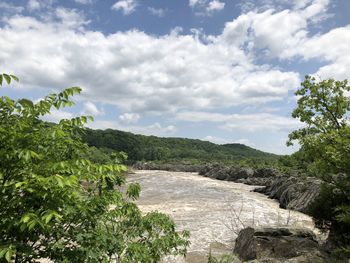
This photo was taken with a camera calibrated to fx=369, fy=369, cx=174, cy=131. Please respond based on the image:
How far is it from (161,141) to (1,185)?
17793 centimetres

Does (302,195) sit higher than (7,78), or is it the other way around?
(7,78)

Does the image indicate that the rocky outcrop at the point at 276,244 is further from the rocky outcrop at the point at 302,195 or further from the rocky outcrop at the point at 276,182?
the rocky outcrop at the point at 302,195

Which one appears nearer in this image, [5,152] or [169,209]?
[5,152]

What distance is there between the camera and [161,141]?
18212cm

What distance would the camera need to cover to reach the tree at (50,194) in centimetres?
409

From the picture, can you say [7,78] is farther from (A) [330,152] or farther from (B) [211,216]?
(B) [211,216]

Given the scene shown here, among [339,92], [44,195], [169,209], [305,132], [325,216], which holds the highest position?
[339,92]

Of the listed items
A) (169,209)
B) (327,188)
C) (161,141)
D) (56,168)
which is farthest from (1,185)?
(161,141)

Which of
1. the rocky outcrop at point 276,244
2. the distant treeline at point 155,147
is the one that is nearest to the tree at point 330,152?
the rocky outcrop at point 276,244

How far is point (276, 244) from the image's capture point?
12852 millimetres

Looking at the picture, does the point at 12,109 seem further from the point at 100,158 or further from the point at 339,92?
the point at 339,92

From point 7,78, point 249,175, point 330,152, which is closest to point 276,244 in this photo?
point 330,152

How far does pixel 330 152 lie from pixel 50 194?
816cm

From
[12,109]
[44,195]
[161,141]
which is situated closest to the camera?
[44,195]
